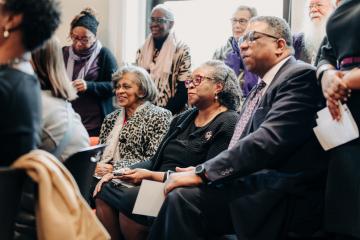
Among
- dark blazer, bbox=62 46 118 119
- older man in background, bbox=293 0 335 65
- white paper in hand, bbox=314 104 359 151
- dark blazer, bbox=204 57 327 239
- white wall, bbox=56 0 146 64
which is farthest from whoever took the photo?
white wall, bbox=56 0 146 64

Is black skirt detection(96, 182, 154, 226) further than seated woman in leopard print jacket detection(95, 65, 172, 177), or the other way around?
seated woman in leopard print jacket detection(95, 65, 172, 177)

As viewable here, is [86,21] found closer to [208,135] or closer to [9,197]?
[208,135]

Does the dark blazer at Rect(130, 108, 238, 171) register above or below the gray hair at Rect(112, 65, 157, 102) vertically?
below

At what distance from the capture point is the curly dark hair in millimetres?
1585

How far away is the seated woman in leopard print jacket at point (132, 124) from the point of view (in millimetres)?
3355

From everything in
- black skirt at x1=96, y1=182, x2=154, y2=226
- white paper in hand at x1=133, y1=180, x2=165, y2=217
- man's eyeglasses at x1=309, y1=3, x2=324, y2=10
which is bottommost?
black skirt at x1=96, y1=182, x2=154, y2=226

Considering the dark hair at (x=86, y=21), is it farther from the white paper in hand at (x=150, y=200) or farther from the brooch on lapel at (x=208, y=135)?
the white paper in hand at (x=150, y=200)

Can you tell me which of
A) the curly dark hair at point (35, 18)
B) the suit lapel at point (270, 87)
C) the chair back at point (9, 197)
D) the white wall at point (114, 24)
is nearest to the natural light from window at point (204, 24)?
the white wall at point (114, 24)

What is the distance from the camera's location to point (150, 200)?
2.56 meters

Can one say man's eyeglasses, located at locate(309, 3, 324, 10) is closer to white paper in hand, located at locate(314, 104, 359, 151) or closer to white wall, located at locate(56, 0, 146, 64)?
white paper in hand, located at locate(314, 104, 359, 151)

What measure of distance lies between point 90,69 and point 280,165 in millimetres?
2289

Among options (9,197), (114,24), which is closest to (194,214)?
(9,197)

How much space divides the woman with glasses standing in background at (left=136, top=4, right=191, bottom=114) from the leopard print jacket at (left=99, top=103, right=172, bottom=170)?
46 centimetres

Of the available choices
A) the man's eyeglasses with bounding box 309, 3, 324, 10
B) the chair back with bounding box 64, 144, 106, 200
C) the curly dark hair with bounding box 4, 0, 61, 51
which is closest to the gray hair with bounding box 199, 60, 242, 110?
the man's eyeglasses with bounding box 309, 3, 324, 10
